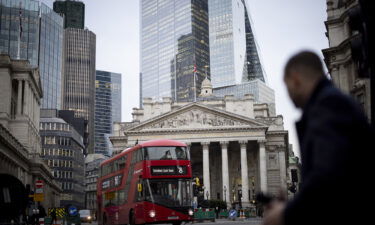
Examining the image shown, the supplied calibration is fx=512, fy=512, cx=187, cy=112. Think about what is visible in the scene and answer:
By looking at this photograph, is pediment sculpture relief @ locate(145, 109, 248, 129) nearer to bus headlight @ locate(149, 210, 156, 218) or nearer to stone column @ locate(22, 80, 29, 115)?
stone column @ locate(22, 80, 29, 115)

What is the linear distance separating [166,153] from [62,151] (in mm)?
102187

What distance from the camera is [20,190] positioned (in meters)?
11.3

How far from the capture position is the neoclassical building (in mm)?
80500

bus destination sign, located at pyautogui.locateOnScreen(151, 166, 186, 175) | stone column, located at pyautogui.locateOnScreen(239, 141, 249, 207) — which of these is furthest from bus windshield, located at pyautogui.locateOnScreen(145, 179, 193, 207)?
stone column, located at pyautogui.locateOnScreen(239, 141, 249, 207)

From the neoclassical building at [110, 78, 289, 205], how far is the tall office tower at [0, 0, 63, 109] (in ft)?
245

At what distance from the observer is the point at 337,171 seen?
2818 millimetres

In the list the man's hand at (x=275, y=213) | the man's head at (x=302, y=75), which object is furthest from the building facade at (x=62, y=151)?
the man's hand at (x=275, y=213)

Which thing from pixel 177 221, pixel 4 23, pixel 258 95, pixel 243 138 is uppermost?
pixel 4 23

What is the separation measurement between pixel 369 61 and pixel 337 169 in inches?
87.6

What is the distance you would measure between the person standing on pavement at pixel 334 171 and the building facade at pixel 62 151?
120555 millimetres

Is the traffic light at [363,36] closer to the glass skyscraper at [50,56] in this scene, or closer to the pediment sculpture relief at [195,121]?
the pediment sculpture relief at [195,121]

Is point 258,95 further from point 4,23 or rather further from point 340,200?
point 340,200

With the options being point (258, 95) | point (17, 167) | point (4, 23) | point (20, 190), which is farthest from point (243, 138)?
point (258, 95)

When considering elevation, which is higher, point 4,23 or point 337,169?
point 4,23
